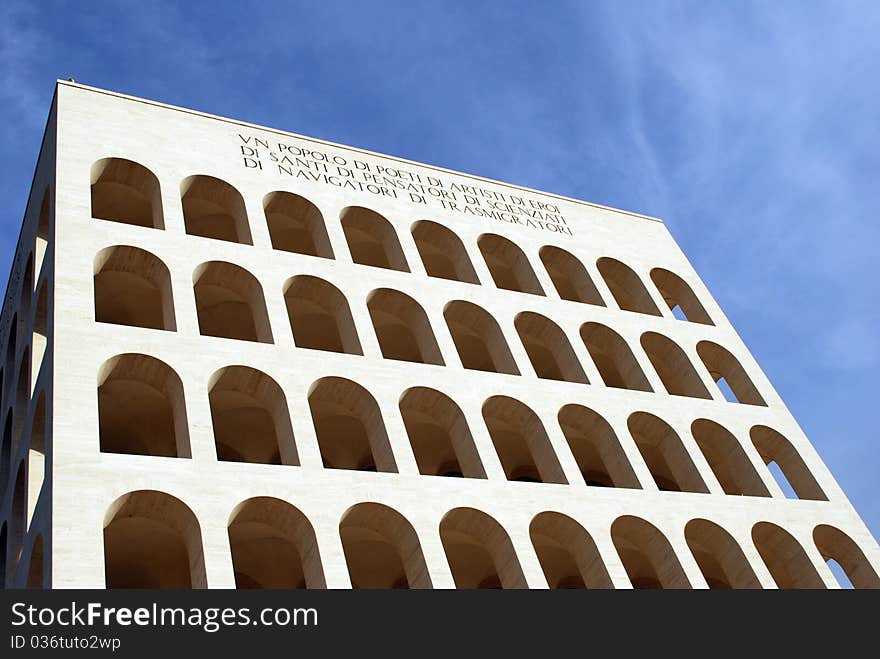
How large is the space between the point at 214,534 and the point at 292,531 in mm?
1924

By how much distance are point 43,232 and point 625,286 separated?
1691cm

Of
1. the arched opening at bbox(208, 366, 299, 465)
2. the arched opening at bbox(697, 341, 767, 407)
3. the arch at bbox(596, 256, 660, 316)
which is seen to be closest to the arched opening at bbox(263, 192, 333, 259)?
the arched opening at bbox(208, 366, 299, 465)

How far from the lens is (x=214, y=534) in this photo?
1916 cm

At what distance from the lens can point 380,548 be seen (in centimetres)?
2580

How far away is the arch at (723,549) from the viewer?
24875mm

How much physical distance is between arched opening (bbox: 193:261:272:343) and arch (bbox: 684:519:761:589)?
1088cm

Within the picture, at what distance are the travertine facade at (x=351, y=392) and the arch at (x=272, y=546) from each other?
0.23ft

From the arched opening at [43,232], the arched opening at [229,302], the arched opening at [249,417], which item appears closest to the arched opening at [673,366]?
the arched opening at [249,417]

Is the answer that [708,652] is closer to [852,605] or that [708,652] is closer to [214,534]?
[852,605]

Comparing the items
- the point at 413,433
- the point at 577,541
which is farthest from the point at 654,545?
the point at 413,433

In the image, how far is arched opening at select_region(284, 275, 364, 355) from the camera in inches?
998

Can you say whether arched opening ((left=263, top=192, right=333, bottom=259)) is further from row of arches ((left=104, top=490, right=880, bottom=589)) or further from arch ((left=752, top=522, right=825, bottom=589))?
arch ((left=752, top=522, right=825, bottom=589))

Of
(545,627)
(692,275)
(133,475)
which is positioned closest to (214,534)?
(133,475)

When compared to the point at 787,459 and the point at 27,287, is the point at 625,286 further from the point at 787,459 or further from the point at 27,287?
the point at 27,287
